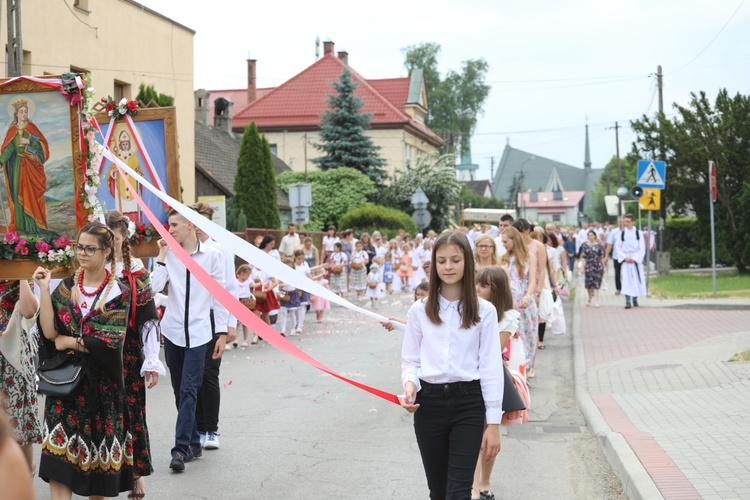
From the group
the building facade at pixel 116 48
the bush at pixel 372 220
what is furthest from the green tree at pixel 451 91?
the building facade at pixel 116 48

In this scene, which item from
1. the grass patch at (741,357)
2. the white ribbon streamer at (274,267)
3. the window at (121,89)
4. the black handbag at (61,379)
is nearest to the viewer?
the white ribbon streamer at (274,267)

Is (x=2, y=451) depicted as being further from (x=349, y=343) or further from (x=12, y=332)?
(x=349, y=343)

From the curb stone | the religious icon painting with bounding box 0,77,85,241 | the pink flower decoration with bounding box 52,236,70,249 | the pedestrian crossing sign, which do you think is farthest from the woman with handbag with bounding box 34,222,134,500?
the pedestrian crossing sign

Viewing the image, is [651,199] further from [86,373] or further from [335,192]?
[335,192]

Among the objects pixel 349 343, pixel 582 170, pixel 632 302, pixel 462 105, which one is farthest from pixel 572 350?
pixel 582 170

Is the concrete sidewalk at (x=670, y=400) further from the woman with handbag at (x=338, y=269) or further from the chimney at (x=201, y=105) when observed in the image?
the chimney at (x=201, y=105)

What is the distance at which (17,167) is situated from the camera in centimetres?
693

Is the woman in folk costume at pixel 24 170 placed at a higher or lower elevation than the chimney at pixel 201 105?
lower

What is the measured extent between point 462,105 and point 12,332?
7225 centimetres

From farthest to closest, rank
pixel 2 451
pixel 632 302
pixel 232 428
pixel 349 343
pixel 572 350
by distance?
Result: pixel 632 302 < pixel 349 343 < pixel 572 350 < pixel 232 428 < pixel 2 451

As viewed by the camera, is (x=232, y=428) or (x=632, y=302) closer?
(x=232, y=428)

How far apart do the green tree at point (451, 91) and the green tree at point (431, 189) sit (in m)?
22.9

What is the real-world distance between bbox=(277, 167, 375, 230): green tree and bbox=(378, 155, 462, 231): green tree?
1905mm

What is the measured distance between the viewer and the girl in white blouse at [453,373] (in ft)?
16.0
